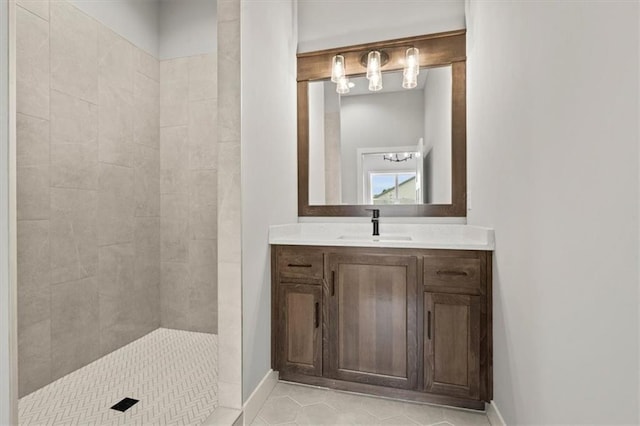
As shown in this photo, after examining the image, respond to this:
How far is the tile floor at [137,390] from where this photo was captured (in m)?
1.68

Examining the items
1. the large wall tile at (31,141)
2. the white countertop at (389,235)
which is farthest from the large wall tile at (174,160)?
the white countertop at (389,235)

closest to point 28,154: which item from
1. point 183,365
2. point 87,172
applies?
point 87,172

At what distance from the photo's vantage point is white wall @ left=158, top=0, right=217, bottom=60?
2.81m

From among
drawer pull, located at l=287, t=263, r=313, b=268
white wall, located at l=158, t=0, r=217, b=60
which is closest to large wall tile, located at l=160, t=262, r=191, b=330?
drawer pull, located at l=287, t=263, r=313, b=268

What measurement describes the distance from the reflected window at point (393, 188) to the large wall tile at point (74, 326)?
2.12 m

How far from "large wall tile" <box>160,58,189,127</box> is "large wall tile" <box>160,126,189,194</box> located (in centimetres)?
9

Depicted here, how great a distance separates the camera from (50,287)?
2008 millimetres

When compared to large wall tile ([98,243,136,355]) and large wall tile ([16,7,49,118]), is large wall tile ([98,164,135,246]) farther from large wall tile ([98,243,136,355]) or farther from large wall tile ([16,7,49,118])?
large wall tile ([16,7,49,118])

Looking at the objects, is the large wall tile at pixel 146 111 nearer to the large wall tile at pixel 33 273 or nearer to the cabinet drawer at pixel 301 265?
the large wall tile at pixel 33 273

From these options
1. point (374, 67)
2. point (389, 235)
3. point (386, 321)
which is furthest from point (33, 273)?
point (374, 67)

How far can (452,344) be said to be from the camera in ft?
5.80

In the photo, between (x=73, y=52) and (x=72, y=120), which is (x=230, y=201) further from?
(x=73, y=52)

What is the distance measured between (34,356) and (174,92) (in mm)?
2188

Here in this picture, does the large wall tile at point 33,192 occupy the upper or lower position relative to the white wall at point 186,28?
lower
